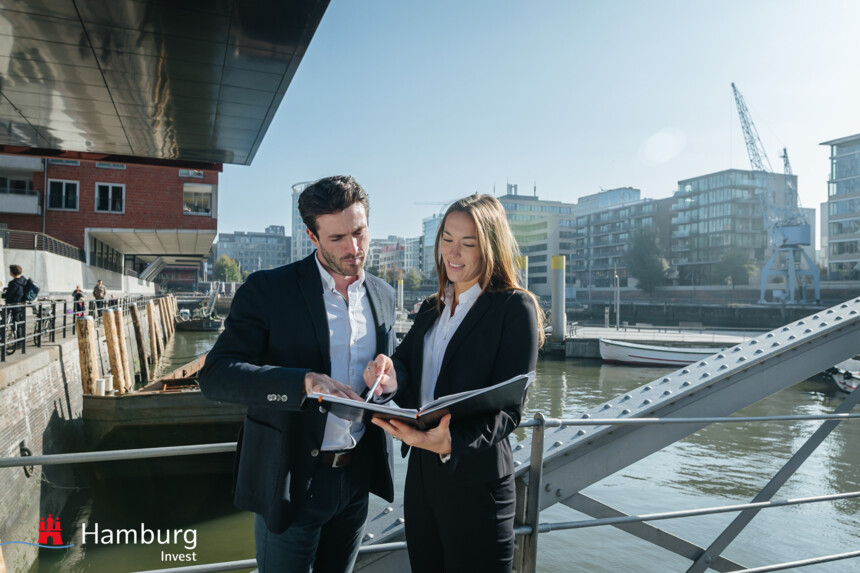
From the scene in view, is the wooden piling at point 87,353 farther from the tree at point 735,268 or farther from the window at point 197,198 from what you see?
the tree at point 735,268

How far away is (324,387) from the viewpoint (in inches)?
66.2

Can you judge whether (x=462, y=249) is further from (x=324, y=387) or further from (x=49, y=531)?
(x=49, y=531)

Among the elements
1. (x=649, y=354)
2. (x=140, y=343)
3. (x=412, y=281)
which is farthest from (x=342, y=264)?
(x=412, y=281)

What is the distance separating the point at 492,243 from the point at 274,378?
2.78 ft

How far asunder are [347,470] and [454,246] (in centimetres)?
83

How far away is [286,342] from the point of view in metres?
1.90

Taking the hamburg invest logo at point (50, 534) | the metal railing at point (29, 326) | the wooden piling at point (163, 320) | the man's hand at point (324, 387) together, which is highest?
the man's hand at point (324, 387)

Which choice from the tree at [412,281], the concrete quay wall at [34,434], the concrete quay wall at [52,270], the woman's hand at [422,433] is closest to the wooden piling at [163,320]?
the concrete quay wall at [52,270]

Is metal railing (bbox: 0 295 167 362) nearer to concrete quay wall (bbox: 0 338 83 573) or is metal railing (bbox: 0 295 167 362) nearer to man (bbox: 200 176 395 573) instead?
concrete quay wall (bbox: 0 338 83 573)

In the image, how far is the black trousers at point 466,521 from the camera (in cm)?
182

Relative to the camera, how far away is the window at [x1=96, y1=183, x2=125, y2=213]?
27.7 metres

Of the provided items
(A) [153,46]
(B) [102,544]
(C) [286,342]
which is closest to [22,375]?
(B) [102,544]

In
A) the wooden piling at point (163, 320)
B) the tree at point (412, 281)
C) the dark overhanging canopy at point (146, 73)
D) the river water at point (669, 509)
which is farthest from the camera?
the tree at point (412, 281)

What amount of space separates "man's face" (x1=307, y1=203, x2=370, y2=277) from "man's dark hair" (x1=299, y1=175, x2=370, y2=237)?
0.06 ft
